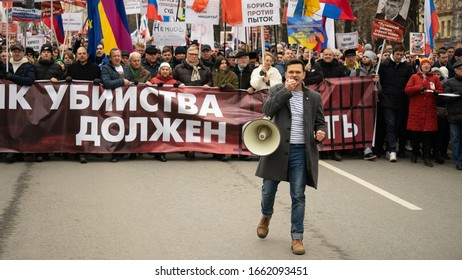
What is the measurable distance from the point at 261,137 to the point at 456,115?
278 inches

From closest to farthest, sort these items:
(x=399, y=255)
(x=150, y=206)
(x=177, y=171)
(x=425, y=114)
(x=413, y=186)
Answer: (x=399, y=255), (x=150, y=206), (x=413, y=186), (x=177, y=171), (x=425, y=114)

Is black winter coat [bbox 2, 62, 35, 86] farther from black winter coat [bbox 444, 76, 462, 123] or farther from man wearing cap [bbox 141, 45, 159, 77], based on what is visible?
black winter coat [bbox 444, 76, 462, 123]

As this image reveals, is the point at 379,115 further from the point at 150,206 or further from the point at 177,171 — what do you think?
the point at 150,206

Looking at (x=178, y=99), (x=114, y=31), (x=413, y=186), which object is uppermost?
(x=114, y=31)

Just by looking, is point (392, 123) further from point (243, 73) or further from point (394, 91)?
point (243, 73)

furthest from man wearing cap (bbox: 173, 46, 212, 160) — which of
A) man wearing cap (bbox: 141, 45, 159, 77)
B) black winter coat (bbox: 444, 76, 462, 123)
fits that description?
black winter coat (bbox: 444, 76, 462, 123)

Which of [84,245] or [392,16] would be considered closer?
[84,245]

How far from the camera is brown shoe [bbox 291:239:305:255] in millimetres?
7457

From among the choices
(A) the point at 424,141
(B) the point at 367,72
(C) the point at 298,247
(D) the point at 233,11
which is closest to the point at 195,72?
(B) the point at 367,72

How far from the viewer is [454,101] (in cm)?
1403

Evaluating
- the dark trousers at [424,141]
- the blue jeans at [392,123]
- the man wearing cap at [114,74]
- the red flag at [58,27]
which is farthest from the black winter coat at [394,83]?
the red flag at [58,27]

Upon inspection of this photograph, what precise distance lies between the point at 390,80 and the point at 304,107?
7.55 metres

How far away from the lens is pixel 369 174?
506 inches

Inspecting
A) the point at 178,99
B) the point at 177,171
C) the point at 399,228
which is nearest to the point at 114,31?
the point at 178,99
